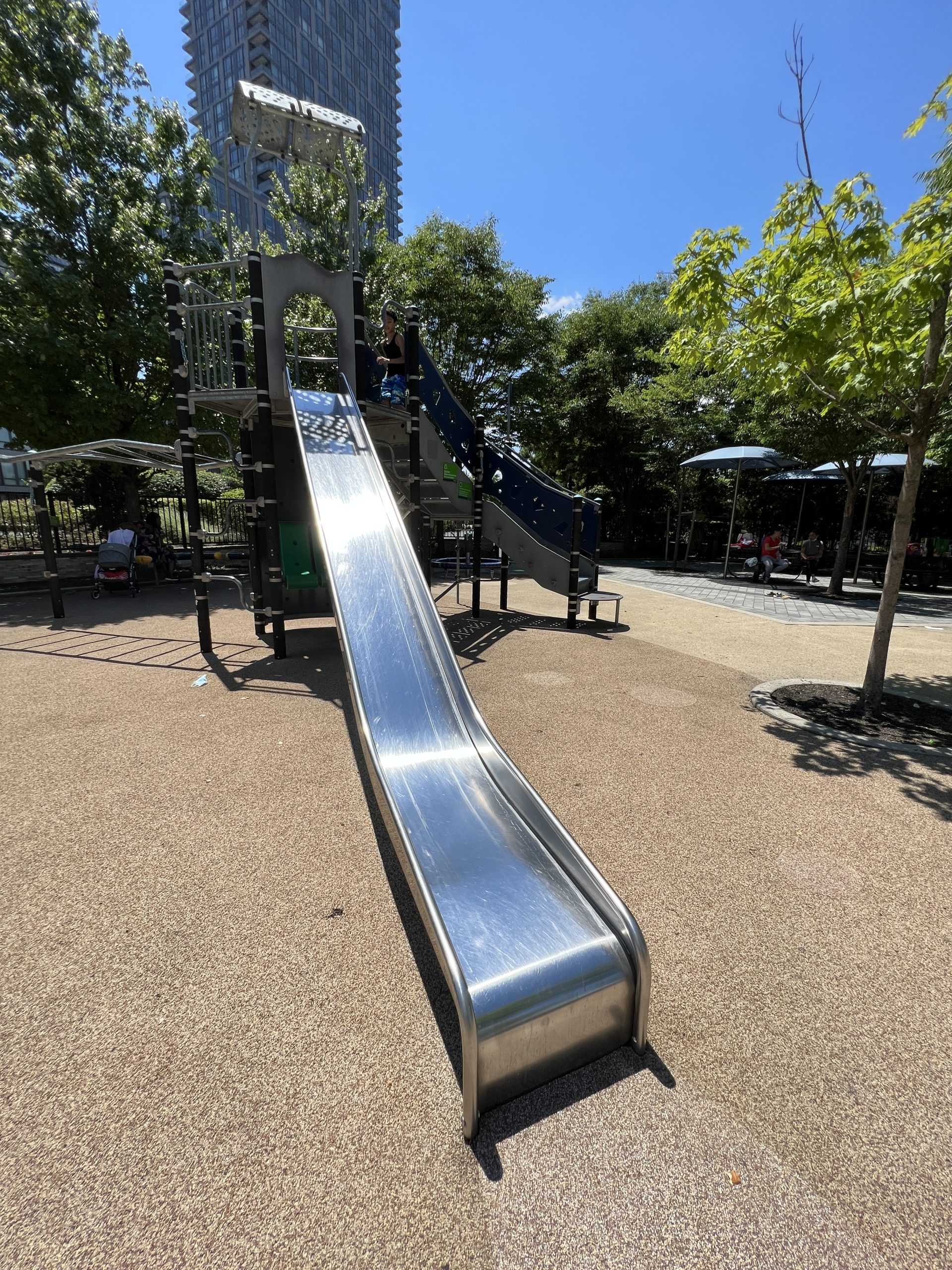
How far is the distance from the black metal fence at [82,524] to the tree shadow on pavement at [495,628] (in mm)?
4570

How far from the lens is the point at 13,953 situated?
2488mm

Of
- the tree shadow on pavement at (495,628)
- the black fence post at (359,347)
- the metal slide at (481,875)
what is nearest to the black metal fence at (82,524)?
the black fence post at (359,347)

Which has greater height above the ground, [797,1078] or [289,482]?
[289,482]

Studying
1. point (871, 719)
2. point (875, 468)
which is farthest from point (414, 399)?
point (875, 468)

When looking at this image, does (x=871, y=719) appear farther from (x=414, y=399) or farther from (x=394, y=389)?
(x=394, y=389)

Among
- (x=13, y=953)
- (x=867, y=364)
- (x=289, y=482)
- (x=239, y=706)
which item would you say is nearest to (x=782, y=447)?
(x=867, y=364)

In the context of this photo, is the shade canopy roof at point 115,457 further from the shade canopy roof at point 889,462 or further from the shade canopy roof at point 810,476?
the shade canopy roof at point 810,476

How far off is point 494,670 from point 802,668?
3979 mm

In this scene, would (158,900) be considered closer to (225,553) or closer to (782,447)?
(225,553)

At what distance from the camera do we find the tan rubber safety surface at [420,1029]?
5.04 ft

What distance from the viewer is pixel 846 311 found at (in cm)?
457

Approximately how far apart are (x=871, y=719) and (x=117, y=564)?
1325cm

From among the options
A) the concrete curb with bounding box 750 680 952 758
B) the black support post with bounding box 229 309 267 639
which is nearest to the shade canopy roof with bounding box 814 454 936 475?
the concrete curb with bounding box 750 680 952 758

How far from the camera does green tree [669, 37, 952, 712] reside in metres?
4.41
